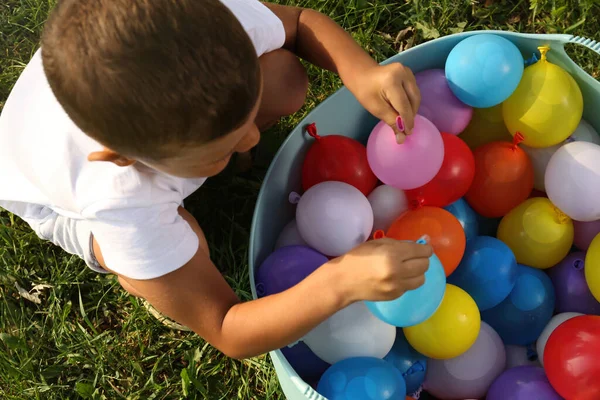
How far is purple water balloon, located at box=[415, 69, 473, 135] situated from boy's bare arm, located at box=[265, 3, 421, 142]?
133 millimetres

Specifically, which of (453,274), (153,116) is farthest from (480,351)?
(153,116)

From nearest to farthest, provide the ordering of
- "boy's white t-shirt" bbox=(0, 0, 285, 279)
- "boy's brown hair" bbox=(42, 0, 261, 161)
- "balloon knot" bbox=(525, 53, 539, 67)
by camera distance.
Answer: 1. "boy's brown hair" bbox=(42, 0, 261, 161)
2. "boy's white t-shirt" bbox=(0, 0, 285, 279)
3. "balloon knot" bbox=(525, 53, 539, 67)

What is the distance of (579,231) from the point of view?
1.20m

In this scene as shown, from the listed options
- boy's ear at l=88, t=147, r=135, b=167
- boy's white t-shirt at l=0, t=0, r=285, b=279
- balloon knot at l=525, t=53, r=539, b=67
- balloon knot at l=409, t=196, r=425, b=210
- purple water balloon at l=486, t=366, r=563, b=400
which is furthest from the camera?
balloon knot at l=525, t=53, r=539, b=67

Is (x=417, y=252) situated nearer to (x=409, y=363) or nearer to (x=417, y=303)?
(x=417, y=303)

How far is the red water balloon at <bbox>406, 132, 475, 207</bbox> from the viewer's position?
3.72 feet

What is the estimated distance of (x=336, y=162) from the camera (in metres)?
1.18

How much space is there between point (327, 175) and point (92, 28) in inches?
23.9

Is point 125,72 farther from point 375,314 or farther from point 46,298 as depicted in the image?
point 46,298

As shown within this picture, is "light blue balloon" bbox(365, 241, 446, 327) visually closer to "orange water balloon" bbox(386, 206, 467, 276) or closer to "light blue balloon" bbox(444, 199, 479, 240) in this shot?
"orange water balloon" bbox(386, 206, 467, 276)

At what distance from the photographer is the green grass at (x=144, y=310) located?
131 centimetres

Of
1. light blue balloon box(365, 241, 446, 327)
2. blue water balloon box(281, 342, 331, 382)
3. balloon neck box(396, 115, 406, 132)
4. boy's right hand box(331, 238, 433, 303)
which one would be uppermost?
balloon neck box(396, 115, 406, 132)

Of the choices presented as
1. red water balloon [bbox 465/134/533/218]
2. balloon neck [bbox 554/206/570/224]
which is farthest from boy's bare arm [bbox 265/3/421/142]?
balloon neck [bbox 554/206/570/224]

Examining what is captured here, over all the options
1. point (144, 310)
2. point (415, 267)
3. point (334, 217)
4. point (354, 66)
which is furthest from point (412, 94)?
point (144, 310)
